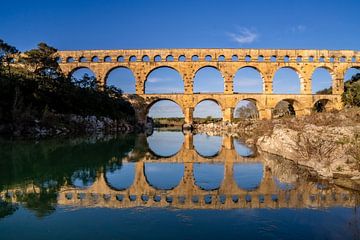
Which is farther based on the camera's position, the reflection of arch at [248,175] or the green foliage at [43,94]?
the green foliage at [43,94]

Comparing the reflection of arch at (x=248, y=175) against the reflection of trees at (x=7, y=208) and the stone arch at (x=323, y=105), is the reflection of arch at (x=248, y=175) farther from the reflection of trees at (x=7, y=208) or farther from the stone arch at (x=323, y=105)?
the stone arch at (x=323, y=105)

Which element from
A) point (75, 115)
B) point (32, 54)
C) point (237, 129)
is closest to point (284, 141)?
point (75, 115)

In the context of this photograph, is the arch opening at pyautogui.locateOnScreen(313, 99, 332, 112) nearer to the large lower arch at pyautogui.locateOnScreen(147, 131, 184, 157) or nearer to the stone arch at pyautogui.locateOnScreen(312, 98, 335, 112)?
the stone arch at pyautogui.locateOnScreen(312, 98, 335, 112)

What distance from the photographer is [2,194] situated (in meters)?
5.86

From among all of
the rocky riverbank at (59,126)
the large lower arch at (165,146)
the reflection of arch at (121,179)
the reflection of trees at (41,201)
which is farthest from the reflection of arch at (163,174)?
the rocky riverbank at (59,126)

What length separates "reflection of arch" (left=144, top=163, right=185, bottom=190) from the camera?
7227 millimetres

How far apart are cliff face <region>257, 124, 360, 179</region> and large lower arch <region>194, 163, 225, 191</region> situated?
2.17m

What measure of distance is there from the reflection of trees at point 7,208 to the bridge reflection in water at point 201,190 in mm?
254

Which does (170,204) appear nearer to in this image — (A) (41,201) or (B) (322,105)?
(A) (41,201)

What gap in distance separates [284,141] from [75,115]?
2108cm

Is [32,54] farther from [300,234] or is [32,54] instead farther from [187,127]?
[300,234]

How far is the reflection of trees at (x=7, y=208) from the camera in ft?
15.5

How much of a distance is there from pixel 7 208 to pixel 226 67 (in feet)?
114

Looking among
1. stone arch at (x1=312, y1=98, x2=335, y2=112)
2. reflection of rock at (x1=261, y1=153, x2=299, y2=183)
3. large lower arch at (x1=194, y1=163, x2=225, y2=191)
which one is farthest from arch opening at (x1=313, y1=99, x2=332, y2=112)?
large lower arch at (x1=194, y1=163, x2=225, y2=191)
